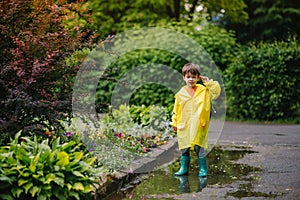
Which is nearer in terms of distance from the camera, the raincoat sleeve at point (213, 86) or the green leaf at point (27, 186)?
the green leaf at point (27, 186)

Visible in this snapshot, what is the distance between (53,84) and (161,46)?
8.28 m

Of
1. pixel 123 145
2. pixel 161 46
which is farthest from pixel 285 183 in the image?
pixel 161 46

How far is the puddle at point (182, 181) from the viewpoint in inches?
202

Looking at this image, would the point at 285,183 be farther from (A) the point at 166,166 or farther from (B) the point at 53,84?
(B) the point at 53,84

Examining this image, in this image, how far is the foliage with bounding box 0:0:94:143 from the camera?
5.34 meters

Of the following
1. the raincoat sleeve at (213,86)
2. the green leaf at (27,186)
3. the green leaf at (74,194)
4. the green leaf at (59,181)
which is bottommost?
the green leaf at (74,194)

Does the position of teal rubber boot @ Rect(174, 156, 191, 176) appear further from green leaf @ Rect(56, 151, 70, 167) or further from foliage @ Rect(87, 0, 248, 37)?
foliage @ Rect(87, 0, 248, 37)

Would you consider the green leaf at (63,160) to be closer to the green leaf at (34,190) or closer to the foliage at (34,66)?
the green leaf at (34,190)

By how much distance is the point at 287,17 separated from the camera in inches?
806

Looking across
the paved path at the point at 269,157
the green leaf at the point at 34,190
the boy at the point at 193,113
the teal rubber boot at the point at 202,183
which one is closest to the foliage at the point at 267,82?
the paved path at the point at 269,157

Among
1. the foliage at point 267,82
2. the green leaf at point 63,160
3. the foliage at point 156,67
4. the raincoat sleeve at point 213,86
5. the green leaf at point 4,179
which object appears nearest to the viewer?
the green leaf at point 4,179

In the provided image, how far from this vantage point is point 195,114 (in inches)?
234

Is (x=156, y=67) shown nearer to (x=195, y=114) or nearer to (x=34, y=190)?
(x=195, y=114)

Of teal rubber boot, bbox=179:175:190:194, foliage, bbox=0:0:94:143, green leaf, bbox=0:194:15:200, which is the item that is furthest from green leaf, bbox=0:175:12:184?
teal rubber boot, bbox=179:175:190:194
